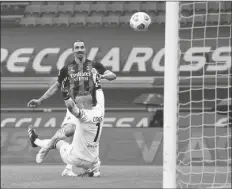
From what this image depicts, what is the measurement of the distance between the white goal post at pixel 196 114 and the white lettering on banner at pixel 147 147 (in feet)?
1.32

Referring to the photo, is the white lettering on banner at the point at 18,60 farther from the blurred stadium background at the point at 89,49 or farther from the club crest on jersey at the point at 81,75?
the club crest on jersey at the point at 81,75

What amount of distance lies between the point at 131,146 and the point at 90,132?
4.04m

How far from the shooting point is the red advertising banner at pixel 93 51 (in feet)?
55.8

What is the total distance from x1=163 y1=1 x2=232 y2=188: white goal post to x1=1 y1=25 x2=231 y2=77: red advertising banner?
4.7 inches

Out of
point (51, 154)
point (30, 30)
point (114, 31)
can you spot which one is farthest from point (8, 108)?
point (51, 154)

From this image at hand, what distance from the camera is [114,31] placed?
1698 centimetres

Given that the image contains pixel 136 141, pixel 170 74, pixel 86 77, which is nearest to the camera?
pixel 170 74

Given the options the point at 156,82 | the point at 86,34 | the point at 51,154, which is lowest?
the point at 51,154

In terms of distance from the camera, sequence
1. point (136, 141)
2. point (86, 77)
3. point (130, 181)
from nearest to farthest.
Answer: point (86, 77) < point (130, 181) < point (136, 141)

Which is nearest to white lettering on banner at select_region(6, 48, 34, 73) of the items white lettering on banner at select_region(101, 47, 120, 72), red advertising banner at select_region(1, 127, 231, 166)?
white lettering on banner at select_region(101, 47, 120, 72)

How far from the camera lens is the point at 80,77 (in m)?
7.43

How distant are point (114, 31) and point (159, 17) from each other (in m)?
1.17

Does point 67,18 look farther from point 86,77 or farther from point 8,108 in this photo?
point 86,77

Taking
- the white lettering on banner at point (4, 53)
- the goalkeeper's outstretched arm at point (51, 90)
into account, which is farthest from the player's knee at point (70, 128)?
the white lettering on banner at point (4, 53)
